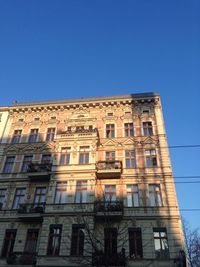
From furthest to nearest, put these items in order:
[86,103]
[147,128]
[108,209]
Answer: [86,103], [147,128], [108,209]

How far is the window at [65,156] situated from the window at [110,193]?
14.9 ft

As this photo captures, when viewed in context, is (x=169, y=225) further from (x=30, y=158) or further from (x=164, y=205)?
(x=30, y=158)

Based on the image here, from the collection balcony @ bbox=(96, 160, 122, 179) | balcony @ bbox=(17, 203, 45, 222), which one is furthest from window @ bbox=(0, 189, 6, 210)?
balcony @ bbox=(96, 160, 122, 179)

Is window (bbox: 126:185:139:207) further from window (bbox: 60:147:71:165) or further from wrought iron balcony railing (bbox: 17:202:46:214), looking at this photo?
wrought iron balcony railing (bbox: 17:202:46:214)

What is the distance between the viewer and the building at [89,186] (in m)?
18.5

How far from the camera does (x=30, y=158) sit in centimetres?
2538

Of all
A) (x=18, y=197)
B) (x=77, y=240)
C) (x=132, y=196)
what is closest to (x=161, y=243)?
(x=132, y=196)

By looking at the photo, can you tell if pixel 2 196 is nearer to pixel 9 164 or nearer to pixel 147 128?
pixel 9 164

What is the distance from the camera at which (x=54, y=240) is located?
1911 centimetres

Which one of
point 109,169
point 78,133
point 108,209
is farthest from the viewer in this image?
point 78,133

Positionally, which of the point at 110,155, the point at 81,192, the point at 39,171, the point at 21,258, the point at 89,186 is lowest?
the point at 21,258

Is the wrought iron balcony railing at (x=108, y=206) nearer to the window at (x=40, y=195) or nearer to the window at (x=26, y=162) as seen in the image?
the window at (x=40, y=195)

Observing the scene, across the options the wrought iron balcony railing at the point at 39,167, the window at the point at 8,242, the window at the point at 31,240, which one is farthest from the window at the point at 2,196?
the window at the point at 31,240

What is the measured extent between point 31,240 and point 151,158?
42.2ft
